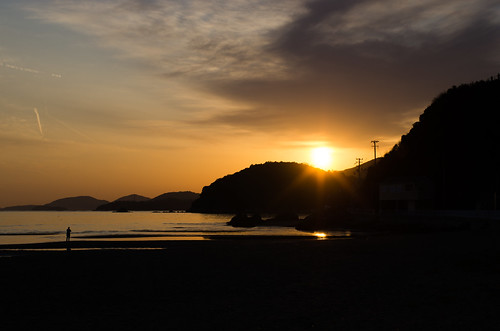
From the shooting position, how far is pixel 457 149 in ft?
361

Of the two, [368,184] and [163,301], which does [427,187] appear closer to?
[368,184]

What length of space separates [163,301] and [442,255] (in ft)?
63.4

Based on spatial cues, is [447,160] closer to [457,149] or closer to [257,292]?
[457,149]

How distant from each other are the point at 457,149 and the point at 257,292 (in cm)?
10427

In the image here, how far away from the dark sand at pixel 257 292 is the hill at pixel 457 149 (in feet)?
257

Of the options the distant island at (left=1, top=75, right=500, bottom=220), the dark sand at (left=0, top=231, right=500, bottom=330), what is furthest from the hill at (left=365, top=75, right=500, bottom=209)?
the dark sand at (left=0, top=231, right=500, bottom=330)

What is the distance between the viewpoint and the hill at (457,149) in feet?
336

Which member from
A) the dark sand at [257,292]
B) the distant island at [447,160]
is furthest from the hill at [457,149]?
the dark sand at [257,292]

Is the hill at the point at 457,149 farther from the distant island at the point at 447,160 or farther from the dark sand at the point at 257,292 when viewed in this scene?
the dark sand at the point at 257,292

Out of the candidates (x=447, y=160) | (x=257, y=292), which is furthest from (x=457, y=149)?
(x=257, y=292)

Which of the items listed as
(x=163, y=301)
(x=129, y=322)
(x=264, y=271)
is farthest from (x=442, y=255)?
(x=129, y=322)

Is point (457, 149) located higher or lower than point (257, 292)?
higher

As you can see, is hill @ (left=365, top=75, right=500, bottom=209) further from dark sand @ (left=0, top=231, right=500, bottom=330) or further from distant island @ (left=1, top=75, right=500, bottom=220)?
dark sand @ (left=0, top=231, right=500, bottom=330)

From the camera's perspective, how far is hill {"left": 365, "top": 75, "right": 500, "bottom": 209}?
336 ft
